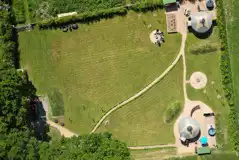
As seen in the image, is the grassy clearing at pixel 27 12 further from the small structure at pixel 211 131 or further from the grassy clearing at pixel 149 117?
the small structure at pixel 211 131

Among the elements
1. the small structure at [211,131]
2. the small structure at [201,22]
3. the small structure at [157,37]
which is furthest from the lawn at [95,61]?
A: the small structure at [211,131]

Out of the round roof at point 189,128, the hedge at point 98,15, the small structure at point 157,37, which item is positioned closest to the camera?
the round roof at point 189,128

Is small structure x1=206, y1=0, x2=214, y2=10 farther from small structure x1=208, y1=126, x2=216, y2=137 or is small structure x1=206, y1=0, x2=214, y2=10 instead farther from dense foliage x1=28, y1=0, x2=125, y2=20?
small structure x1=208, y1=126, x2=216, y2=137

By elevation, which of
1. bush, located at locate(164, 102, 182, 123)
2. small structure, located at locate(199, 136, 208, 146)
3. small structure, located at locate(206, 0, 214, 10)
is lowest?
small structure, located at locate(199, 136, 208, 146)

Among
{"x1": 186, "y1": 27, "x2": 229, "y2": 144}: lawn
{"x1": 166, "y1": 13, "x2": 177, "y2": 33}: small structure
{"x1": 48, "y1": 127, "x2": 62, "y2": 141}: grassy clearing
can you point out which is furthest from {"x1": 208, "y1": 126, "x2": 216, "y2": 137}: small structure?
{"x1": 48, "y1": 127, "x2": 62, "y2": 141}: grassy clearing

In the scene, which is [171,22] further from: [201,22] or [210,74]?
[210,74]

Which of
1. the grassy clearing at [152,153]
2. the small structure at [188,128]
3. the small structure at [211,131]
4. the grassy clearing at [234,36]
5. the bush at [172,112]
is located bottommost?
the grassy clearing at [152,153]
